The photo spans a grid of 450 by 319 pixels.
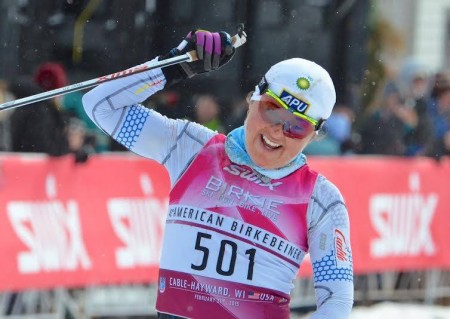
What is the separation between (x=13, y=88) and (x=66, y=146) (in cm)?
68

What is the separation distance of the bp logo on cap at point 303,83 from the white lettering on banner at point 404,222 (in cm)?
554

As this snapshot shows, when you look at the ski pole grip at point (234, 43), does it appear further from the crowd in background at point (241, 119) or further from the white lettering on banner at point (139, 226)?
the white lettering on banner at point (139, 226)

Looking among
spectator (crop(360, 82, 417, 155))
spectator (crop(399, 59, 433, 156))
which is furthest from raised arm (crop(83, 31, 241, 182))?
spectator (crop(399, 59, 433, 156))

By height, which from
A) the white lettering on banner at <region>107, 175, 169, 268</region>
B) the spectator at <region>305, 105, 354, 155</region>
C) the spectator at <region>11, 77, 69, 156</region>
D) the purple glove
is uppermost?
the spectator at <region>305, 105, 354, 155</region>

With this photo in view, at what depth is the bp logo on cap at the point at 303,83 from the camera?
423 cm

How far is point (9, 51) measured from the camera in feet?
27.8

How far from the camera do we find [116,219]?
812 centimetres

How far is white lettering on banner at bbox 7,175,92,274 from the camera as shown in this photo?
7625mm

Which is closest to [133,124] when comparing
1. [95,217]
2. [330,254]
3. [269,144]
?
[269,144]

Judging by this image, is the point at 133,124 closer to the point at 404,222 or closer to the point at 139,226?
the point at 139,226

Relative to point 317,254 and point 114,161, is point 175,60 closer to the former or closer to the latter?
point 317,254

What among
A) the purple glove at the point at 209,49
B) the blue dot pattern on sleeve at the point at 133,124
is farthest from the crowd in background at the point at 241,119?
the purple glove at the point at 209,49

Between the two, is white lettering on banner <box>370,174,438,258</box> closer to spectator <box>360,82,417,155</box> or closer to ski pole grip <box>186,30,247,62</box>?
spectator <box>360,82,417,155</box>

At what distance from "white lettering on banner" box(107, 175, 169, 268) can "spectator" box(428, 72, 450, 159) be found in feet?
10.4
